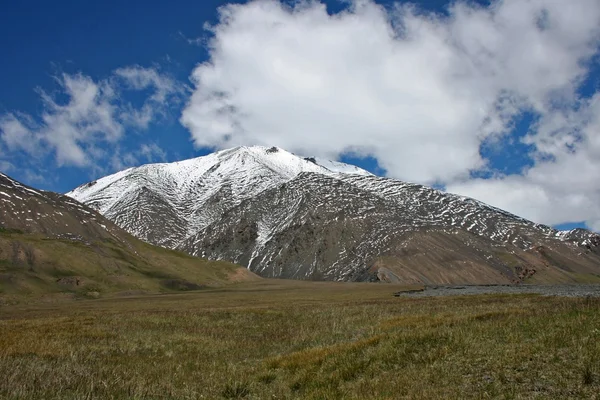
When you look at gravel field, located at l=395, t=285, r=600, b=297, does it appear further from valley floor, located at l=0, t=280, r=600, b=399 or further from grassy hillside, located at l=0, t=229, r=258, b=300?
grassy hillside, located at l=0, t=229, r=258, b=300

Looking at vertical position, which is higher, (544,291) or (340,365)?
(544,291)

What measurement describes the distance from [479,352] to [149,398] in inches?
375

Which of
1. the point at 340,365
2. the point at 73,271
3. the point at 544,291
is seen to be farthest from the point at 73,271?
the point at 340,365

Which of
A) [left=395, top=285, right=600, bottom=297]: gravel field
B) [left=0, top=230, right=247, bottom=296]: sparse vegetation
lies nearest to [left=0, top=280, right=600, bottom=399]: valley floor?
[left=395, top=285, right=600, bottom=297]: gravel field

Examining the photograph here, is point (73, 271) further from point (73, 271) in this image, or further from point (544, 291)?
point (544, 291)

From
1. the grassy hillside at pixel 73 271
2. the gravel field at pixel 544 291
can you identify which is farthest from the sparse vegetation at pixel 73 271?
the gravel field at pixel 544 291

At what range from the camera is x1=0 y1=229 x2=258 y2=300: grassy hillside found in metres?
129

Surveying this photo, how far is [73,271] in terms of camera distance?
149 m

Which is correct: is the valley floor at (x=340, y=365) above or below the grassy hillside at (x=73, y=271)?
below

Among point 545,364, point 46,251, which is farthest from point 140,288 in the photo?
point 545,364

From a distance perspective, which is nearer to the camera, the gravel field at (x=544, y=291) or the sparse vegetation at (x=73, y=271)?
the gravel field at (x=544, y=291)

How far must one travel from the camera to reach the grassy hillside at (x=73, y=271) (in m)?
129

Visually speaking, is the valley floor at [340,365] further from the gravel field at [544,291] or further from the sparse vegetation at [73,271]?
the sparse vegetation at [73,271]

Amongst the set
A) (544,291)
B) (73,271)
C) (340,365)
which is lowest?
(340,365)
